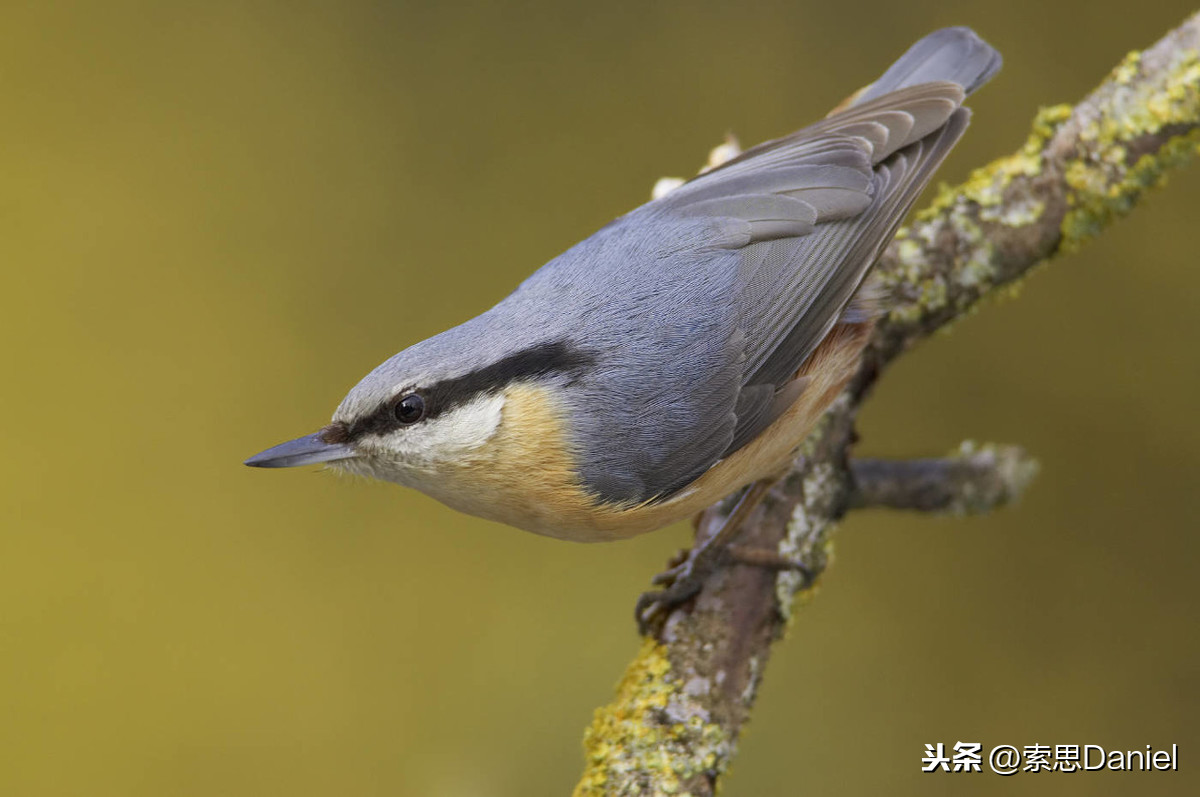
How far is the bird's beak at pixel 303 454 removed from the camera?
149cm

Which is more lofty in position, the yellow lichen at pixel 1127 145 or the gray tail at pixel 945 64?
the gray tail at pixel 945 64

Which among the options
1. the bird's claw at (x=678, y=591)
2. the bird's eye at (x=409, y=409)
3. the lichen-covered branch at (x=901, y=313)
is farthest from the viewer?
the bird's claw at (x=678, y=591)

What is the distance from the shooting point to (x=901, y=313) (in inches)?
80.3

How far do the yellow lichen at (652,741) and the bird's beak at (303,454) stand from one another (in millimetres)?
572

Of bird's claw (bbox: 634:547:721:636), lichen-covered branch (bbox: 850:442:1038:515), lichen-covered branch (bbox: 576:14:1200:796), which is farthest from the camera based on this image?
lichen-covered branch (bbox: 850:442:1038:515)

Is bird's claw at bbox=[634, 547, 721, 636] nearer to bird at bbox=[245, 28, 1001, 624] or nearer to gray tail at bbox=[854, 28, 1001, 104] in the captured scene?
bird at bbox=[245, 28, 1001, 624]

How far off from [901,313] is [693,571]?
2.17 feet

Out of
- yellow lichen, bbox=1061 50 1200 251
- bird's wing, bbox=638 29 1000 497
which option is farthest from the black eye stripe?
yellow lichen, bbox=1061 50 1200 251

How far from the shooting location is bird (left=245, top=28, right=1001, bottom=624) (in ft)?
4.94

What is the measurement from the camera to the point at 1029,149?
205cm

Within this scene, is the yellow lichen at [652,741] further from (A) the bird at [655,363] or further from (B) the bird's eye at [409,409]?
(B) the bird's eye at [409,409]

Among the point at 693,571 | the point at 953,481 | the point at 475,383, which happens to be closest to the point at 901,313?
the point at 953,481

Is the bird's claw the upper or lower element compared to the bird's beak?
upper

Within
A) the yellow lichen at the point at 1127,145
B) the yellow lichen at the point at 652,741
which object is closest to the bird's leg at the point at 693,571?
the yellow lichen at the point at 652,741
